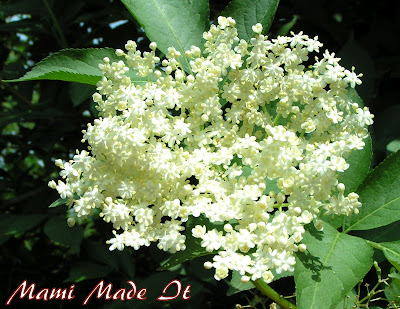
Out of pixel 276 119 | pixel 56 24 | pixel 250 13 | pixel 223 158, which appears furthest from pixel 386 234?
pixel 56 24

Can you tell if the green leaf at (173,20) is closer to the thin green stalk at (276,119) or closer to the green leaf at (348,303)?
the thin green stalk at (276,119)

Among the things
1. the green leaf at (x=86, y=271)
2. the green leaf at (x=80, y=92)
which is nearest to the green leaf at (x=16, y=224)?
the green leaf at (x=86, y=271)

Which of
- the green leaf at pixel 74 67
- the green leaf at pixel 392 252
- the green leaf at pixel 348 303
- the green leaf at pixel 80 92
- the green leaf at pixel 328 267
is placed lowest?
the green leaf at pixel 348 303

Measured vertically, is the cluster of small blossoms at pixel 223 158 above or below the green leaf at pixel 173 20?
below

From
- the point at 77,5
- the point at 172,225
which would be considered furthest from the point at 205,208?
the point at 77,5

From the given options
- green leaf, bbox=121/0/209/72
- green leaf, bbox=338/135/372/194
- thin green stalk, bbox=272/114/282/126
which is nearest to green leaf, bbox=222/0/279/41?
green leaf, bbox=121/0/209/72

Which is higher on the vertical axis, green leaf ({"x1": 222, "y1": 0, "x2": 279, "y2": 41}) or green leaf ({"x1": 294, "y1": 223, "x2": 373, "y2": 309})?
green leaf ({"x1": 222, "y1": 0, "x2": 279, "y2": 41})

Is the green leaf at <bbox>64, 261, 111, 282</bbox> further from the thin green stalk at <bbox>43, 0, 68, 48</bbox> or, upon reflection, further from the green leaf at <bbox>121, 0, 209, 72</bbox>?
the green leaf at <bbox>121, 0, 209, 72</bbox>
